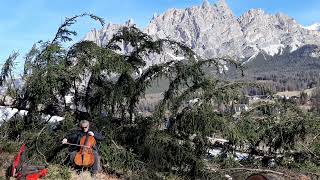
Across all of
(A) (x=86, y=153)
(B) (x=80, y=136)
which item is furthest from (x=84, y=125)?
(A) (x=86, y=153)

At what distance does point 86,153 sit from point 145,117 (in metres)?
1.88

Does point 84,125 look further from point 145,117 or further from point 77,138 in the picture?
point 145,117

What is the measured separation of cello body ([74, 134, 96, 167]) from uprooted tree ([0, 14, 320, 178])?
0.54 m

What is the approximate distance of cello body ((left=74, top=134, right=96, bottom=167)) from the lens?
762cm

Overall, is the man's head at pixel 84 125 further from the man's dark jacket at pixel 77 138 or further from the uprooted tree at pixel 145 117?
the uprooted tree at pixel 145 117

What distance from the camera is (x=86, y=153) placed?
7699mm

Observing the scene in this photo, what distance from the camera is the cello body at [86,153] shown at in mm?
7617

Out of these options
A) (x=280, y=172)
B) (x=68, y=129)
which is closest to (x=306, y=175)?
(x=280, y=172)

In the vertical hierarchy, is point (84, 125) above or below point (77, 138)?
above

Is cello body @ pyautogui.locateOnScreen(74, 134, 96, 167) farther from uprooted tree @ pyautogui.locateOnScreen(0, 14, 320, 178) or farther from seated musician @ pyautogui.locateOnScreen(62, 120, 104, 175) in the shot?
uprooted tree @ pyautogui.locateOnScreen(0, 14, 320, 178)

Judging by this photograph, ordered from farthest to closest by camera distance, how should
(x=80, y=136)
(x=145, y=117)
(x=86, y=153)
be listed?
(x=145, y=117) < (x=80, y=136) < (x=86, y=153)

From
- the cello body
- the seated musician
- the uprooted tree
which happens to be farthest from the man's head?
the uprooted tree

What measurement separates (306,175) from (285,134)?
176 centimetres

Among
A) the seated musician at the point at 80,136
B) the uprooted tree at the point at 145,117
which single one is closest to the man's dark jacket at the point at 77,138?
the seated musician at the point at 80,136
